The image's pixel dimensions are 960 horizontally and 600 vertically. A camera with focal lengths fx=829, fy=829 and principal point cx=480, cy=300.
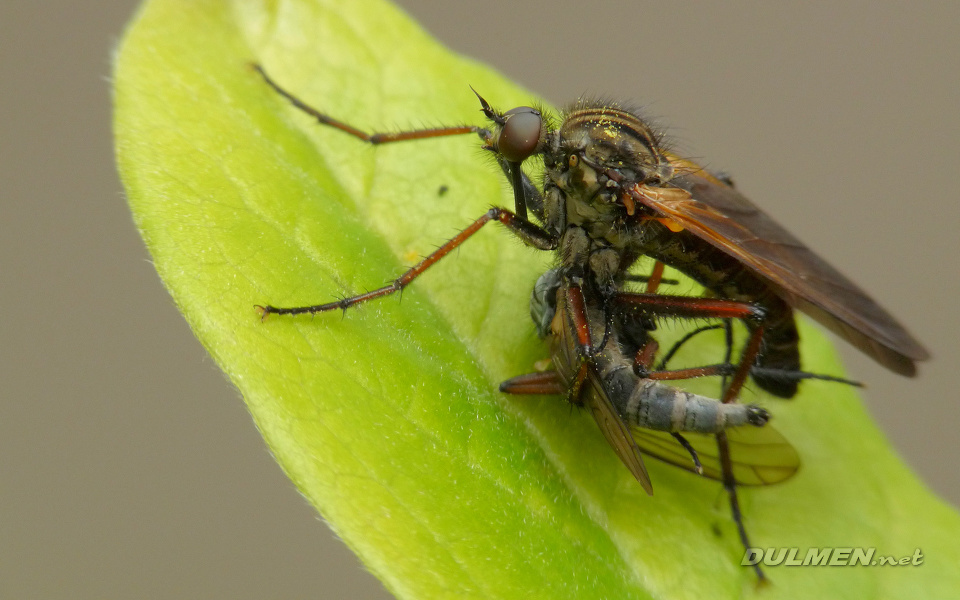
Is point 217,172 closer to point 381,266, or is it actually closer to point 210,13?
point 381,266

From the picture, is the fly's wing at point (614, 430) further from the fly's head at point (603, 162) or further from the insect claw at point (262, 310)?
the insect claw at point (262, 310)

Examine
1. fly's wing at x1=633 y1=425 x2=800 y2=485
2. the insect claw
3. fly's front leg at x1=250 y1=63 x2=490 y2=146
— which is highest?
fly's front leg at x1=250 y1=63 x2=490 y2=146

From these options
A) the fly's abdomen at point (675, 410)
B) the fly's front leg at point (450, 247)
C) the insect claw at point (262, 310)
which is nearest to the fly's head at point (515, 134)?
the fly's front leg at point (450, 247)

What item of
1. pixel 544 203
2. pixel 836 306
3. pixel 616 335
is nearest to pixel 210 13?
pixel 544 203

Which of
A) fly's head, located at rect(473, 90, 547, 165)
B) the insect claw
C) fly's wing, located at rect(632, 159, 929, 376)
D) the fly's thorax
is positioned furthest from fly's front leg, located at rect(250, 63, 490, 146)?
the insect claw

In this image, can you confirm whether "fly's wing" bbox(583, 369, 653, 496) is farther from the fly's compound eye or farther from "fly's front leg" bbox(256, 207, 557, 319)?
the fly's compound eye

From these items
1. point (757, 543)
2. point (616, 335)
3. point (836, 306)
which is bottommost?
point (757, 543)
